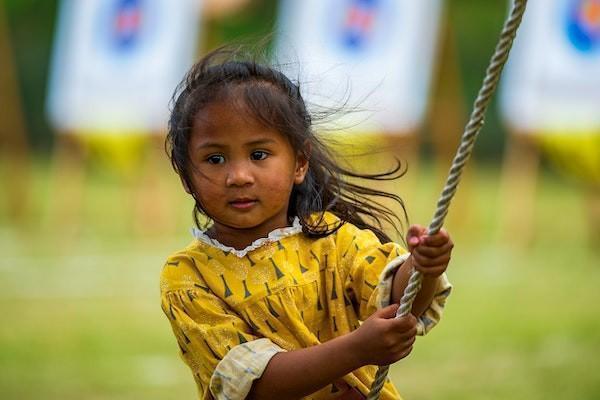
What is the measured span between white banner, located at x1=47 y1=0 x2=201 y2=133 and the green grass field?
86cm

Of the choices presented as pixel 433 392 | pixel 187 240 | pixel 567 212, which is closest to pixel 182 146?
pixel 433 392

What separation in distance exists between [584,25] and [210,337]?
610cm

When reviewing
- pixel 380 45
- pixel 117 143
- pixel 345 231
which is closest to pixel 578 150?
pixel 380 45

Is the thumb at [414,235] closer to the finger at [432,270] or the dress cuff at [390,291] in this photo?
the finger at [432,270]

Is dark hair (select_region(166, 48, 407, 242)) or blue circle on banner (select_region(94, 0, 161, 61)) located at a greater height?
blue circle on banner (select_region(94, 0, 161, 61))

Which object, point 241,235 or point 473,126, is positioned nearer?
point 473,126

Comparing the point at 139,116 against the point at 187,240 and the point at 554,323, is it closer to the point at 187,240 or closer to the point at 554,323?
the point at 187,240

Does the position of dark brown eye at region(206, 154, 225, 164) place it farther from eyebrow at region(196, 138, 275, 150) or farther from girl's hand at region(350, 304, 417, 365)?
girl's hand at region(350, 304, 417, 365)

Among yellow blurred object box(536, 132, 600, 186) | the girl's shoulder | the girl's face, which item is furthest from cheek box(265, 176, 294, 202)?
yellow blurred object box(536, 132, 600, 186)

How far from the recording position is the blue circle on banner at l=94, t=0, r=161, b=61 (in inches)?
362

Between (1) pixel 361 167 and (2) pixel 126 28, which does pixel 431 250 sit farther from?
(2) pixel 126 28

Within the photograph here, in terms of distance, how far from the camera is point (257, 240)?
2219 mm

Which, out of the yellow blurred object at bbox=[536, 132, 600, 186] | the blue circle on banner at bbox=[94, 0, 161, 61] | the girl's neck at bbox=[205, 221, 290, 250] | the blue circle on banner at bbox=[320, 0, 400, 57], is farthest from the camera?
the blue circle on banner at bbox=[94, 0, 161, 61]

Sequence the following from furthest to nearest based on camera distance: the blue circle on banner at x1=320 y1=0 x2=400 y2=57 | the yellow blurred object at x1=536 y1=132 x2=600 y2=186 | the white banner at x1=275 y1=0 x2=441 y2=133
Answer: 1. the blue circle on banner at x1=320 y1=0 x2=400 y2=57
2. the white banner at x1=275 y1=0 x2=441 y2=133
3. the yellow blurred object at x1=536 y1=132 x2=600 y2=186
